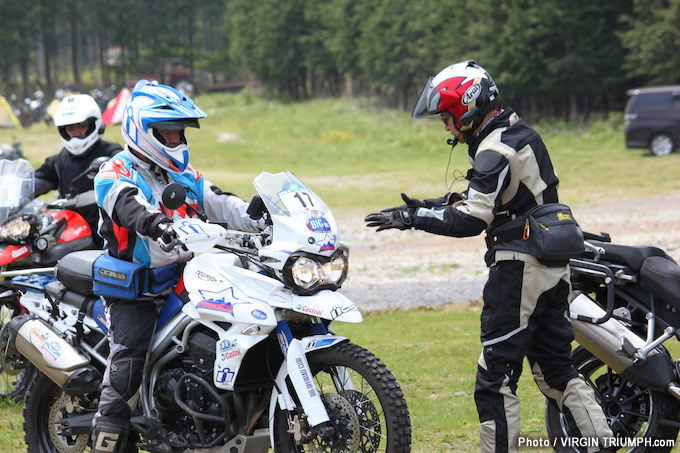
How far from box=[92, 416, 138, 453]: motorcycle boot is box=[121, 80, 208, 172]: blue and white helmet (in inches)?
58.8

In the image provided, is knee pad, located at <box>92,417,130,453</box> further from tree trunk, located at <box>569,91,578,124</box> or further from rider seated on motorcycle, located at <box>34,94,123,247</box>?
tree trunk, located at <box>569,91,578,124</box>

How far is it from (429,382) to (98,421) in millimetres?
3395

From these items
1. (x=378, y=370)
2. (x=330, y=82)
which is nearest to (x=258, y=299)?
(x=378, y=370)

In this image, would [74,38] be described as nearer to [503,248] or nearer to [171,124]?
[171,124]

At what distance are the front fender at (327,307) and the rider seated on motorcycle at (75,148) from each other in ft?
11.6

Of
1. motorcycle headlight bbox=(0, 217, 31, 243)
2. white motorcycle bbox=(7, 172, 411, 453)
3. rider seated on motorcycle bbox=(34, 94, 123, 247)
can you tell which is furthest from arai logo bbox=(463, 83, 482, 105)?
motorcycle headlight bbox=(0, 217, 31, 243)

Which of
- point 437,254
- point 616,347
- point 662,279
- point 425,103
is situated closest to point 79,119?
point 425,103

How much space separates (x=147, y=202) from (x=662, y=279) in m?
2.94

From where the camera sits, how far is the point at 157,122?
202 inches

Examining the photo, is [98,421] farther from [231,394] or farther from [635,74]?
[635,74]

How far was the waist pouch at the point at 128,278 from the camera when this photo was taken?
5152mm

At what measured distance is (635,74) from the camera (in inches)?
1672

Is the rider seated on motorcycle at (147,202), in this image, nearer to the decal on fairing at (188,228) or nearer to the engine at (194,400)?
the engine at (194,400)

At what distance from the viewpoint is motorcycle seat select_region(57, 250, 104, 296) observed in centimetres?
564
